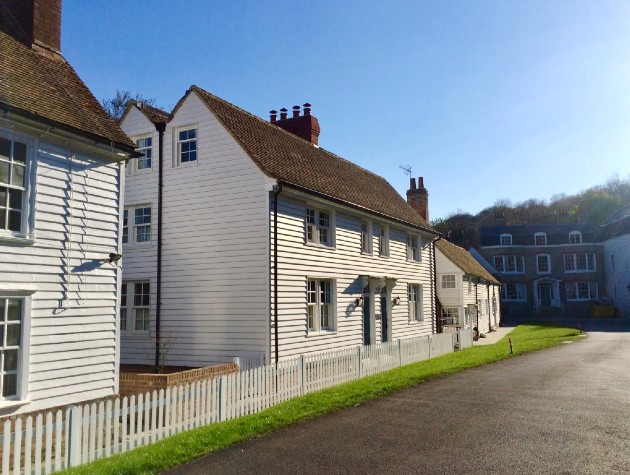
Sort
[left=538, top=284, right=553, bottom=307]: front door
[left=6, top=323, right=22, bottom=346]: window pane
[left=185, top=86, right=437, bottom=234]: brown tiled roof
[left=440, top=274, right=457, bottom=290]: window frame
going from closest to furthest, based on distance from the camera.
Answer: [left=6, top=323, right=22, bottom=346]: window pane
[left=185, top=86, right=437, bottom=234]: brown tiled roof
[left=440, top=274, right=457, bottom=290]: window frame
[left=538, top=284, right=553, bottom=307]: front door

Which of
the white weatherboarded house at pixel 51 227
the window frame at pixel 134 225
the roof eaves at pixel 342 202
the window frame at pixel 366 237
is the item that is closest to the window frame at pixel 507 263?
the roof eaves at pixel 342 202

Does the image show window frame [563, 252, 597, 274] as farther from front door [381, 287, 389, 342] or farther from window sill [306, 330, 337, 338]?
window sill [306, 330, 337, 338]

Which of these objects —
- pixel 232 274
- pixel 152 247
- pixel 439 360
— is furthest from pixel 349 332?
pixel 152 247

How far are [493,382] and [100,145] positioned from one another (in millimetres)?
11578

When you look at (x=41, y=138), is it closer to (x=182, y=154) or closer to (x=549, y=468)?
(x=182, y=154)

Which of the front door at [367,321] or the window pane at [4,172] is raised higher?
the window pane at [4,172]

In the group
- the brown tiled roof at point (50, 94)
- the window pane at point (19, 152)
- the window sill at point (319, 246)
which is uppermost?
the brown tiled roof at point (50, 94)

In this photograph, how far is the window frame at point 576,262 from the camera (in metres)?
61.7

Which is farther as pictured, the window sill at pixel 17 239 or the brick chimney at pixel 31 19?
the brick chimney at pixel 31 19

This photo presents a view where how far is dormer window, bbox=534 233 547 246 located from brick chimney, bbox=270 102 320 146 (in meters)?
46.6

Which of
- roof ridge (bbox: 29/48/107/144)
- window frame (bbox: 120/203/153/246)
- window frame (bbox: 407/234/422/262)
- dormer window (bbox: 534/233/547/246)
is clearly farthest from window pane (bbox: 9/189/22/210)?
dormer window (bbox: 534/233/547/246)

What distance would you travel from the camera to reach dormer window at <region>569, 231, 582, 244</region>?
62625 millimetres

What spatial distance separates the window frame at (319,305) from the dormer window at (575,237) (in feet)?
170

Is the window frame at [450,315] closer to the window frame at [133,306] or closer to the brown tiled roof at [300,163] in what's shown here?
the brown tiled roof at [300,163]
